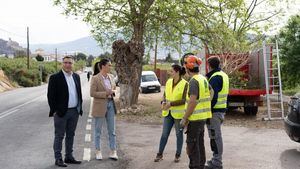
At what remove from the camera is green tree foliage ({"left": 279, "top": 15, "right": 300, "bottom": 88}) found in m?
19.5

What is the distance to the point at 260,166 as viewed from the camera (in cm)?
731

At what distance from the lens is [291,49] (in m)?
19.5

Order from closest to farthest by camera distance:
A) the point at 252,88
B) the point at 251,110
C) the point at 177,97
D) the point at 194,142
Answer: the point at 194,142 < the point at 177,97 < the point at 252,88 < the point at 251,110

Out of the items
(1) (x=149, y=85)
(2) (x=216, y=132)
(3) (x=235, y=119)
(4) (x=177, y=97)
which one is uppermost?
(1) (x=149, y=85)

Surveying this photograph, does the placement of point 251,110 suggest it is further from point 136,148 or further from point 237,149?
point 136,148

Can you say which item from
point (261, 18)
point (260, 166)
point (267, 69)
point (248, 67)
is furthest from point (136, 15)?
point (261, 18)

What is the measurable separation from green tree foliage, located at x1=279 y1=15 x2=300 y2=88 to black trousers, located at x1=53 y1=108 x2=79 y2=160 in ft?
46.6

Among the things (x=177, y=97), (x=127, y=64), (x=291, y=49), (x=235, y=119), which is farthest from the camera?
(x=291, y=49)

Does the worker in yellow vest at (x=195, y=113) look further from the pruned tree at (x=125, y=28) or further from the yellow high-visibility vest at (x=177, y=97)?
the pruned tree at (x=125, y=28)

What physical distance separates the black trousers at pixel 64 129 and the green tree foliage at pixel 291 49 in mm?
14206

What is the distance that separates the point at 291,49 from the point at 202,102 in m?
14.3

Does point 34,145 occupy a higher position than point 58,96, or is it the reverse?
point 58,96

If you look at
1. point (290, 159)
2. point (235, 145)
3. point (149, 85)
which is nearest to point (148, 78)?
point (149, 85)

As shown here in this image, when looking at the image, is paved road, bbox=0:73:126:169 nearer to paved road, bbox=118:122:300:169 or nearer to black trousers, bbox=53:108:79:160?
black trousers, bbox=53:108:79:160
